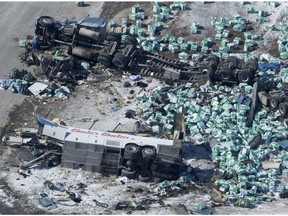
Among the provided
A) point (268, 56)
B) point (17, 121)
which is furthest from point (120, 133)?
point (268, 56)

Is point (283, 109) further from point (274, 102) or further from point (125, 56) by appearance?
point (125, 56)

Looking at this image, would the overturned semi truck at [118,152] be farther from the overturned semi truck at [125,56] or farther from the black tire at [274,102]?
the overturned semi truck at [125,56]

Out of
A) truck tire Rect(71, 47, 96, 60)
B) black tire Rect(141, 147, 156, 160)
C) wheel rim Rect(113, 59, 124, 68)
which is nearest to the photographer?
black tire Rect(141, 147, 156, 160)

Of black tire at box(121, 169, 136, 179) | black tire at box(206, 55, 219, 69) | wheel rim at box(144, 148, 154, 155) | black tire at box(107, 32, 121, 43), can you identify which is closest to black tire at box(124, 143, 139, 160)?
wheel rim at box(144, 148, 154, 155)

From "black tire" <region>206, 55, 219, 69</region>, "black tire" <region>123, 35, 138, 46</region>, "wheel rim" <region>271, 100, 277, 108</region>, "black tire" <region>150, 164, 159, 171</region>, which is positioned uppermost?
"black tire" <region>123, 35, 138, 46</region>

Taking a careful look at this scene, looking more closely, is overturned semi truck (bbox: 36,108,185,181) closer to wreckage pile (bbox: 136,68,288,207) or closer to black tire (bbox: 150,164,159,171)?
black tire (bbox: 150,164,159,171)

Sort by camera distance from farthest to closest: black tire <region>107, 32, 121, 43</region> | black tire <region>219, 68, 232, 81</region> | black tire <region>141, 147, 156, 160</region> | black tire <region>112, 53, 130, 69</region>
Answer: black tire <region>107, 32, 121, 43</region> < black tire <region>112, 53, 130, 69</region> < black tire <region>219, 68, 232, 81</region> < black tire <region>141, 147, 156, 160</region>

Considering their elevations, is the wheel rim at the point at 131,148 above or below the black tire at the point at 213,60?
below

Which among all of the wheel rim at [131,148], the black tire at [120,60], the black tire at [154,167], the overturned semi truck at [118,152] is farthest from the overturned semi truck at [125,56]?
the black tire at [154,167]
